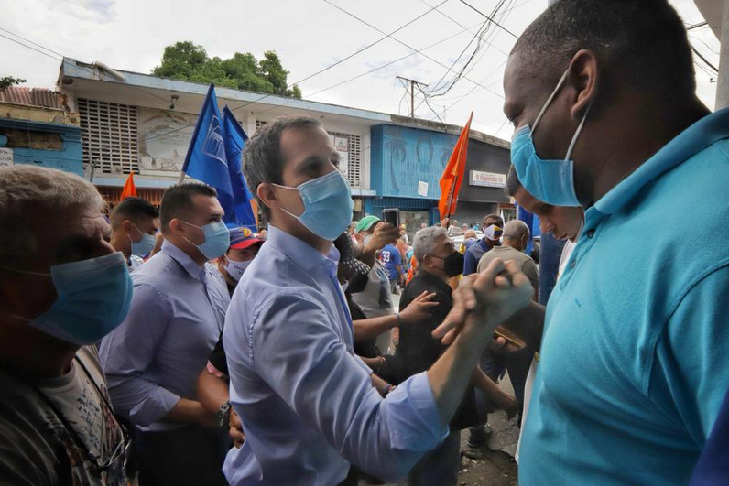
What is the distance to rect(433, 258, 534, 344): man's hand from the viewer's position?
98 cm

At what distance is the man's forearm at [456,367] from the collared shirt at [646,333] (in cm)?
16

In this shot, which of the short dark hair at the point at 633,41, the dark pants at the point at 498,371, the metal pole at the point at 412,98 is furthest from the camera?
the metal pole at the point at 412,98

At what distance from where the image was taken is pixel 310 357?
1135 mm

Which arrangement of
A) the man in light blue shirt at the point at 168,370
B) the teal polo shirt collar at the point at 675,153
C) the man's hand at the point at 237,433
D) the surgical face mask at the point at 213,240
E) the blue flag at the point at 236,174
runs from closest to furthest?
the teal polo shirt collar at the point at 675,153, the man's hand at the point at 237,433, the man in light blue shirt at the point at 168,370, the surgical face mask at the point at 213,240, the blue flag at the point at 236,174

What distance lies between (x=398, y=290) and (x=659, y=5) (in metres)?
10.5

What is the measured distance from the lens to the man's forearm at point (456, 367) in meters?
1.00

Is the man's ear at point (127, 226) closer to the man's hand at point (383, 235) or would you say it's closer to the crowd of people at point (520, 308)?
the man's hand at point (383, 235)

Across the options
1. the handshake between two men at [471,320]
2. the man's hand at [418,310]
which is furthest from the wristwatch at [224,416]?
the handshake between two men at [471,320]

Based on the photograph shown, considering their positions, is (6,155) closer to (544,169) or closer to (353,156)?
(353,156)

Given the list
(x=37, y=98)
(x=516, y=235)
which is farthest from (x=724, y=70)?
(x=37, y=98)

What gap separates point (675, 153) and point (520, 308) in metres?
0.51

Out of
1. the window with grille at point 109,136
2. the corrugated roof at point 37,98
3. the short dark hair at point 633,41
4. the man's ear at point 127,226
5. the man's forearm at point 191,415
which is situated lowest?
the man's forearm at point 191,415

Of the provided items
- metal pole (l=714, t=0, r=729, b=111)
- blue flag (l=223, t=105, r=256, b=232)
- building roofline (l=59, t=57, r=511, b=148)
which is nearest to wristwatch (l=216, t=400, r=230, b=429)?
blue flag (l=223, t=105, r=256, b=232)

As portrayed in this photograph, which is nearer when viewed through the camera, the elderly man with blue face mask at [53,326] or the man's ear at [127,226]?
the elderly man with blue face mask at [53,326]
